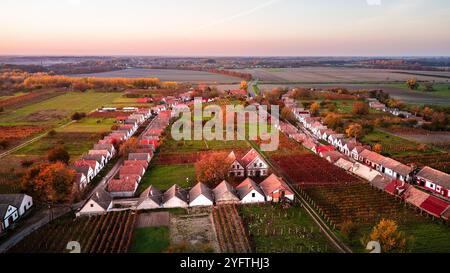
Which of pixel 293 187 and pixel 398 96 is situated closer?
pixel 293 187

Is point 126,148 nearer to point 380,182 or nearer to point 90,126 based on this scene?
point 90,126

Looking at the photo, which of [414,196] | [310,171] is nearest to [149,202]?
[310,171]

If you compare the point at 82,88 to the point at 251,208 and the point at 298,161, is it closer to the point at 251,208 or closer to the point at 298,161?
the point at 298,161

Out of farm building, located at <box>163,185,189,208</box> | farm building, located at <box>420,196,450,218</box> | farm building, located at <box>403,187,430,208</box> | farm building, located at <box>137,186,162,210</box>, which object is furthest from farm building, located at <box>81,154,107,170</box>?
farm building, located at <box>420,196,450,218</box>

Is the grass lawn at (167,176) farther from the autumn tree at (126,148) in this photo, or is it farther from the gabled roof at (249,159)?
the gabled roof at (249,159)
